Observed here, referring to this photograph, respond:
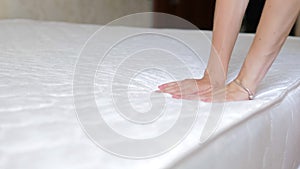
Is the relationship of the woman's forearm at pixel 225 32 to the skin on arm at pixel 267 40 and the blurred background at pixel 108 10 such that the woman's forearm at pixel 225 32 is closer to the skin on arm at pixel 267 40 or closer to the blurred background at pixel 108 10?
the skin on arm at pixel 267 40

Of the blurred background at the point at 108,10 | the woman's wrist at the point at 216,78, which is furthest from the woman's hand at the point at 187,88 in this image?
the blurred background at the point at 108,10

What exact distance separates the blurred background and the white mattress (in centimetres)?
137

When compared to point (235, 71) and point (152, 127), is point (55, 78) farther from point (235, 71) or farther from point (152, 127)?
point (235, 71)

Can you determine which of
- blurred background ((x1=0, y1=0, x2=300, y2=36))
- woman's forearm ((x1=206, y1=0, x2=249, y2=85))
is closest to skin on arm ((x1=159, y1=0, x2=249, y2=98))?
woman's forearm ((x1=206, y1=0, x2=249, y2=85))

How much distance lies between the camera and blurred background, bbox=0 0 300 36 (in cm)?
225

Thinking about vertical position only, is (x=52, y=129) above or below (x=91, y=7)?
above

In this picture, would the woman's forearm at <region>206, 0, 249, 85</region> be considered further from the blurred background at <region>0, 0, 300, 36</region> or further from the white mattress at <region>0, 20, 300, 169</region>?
the blurred background at <region>0, 0, 300, 36</region>

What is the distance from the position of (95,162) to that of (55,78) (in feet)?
1.23

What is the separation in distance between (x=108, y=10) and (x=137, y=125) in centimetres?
244

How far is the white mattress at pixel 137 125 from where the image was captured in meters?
0.38

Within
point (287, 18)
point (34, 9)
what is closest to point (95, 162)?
point (287, 18)

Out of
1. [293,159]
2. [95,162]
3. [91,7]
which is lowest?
[91,7]

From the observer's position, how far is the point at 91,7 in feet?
8.78

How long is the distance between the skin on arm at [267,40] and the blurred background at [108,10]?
178cm
